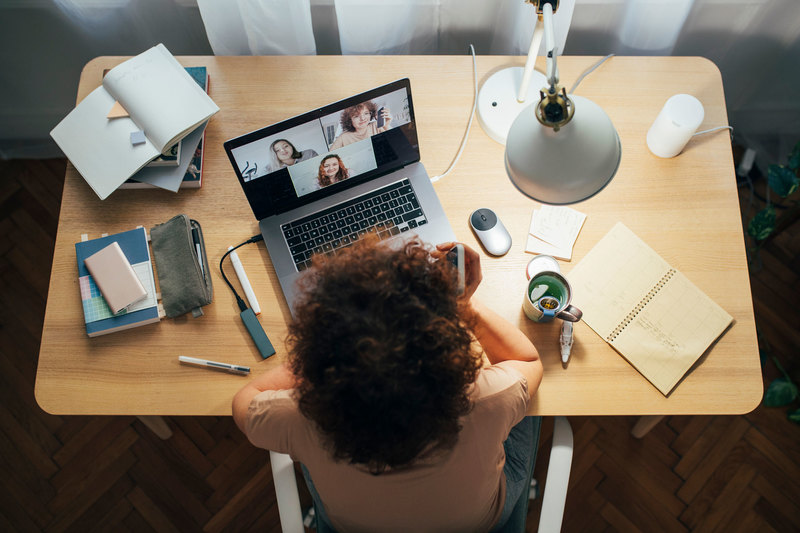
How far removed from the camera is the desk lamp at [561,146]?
816mm

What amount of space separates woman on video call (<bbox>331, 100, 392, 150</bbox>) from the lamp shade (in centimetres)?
32

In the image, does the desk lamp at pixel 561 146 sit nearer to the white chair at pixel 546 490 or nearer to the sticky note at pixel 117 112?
the white chair at pixel 546 490

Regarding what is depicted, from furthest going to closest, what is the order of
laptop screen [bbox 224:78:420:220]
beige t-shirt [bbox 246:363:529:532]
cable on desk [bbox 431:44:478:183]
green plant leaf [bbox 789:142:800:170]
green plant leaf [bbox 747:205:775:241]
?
1. green plant leaf [bbox 747:205:775:241]
2. green plant leaf [bbox 789:142:800:170]
3. cable on desk [bbox 431:44:478:183]
4. laptop screen [bbox 224:78:420:220]
5. beige t-shirt [bbox 246:363:529:532]

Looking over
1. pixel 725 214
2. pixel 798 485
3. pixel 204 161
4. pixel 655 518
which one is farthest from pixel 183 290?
pixel 798 485

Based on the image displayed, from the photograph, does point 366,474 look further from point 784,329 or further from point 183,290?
point 784,329

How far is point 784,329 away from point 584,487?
866mm

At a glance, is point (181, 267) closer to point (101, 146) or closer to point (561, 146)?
point (101, 146)

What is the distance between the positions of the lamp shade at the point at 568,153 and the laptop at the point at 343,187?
329mm

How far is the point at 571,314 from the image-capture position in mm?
1124

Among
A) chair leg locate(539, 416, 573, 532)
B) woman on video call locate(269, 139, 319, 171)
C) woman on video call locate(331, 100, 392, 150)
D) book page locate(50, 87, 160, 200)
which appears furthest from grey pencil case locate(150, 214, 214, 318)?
chair leg locate(539, 416, 573, 532)

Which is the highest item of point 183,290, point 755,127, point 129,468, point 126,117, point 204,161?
point 126,117

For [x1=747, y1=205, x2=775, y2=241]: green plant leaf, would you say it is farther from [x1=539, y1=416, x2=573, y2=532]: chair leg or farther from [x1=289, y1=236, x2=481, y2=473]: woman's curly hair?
[x1=289, y1=236, x2=481, y2=473]: woman's curly hair

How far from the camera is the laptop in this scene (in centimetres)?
111

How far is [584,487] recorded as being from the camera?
1771 mm
